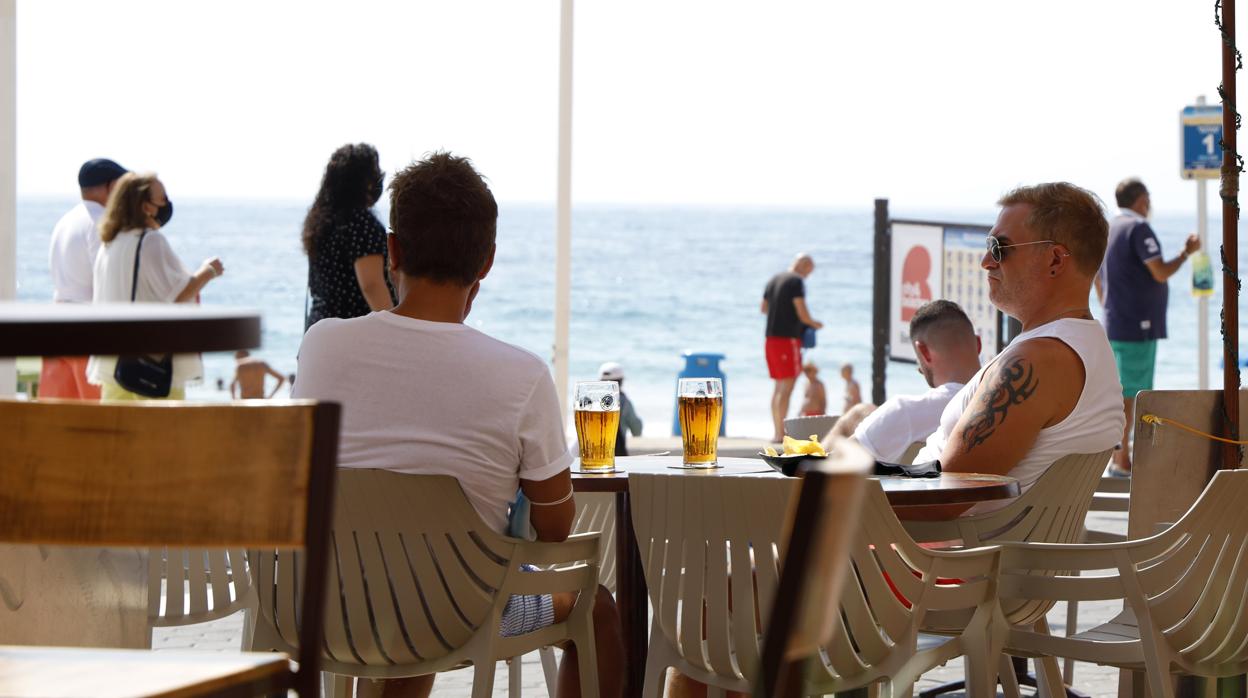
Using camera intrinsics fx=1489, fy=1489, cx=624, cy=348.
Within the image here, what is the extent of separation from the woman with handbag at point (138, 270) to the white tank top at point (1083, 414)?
3.59 m

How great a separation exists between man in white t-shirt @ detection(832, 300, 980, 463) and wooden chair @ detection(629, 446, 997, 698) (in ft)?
3.95

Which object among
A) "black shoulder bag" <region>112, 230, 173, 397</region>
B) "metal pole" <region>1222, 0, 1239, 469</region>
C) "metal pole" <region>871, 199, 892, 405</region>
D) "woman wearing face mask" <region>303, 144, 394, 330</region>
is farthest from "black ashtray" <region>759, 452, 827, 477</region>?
"metal pole" <region>871, 199, 892, 405</region>

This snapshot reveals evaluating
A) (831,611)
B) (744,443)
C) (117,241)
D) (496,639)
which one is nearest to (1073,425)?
(496,639)

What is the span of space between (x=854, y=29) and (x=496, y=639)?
173 feet

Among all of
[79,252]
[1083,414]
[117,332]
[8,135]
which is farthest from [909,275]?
[117,332]

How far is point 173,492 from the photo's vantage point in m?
1.77

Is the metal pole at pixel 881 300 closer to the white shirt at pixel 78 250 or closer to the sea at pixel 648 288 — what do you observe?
the white shirt at pixel 78 250

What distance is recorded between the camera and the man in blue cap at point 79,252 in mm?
6289

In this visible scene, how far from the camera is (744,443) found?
45.7ft

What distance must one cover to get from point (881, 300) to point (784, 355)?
18.4ft

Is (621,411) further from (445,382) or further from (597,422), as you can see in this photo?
(445,382)

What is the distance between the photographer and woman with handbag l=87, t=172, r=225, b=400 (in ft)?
19.2

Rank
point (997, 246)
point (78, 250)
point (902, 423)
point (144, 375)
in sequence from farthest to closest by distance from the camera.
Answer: point (78, 250)
point (144, 375)
point (902, 423)
point (997, 246)

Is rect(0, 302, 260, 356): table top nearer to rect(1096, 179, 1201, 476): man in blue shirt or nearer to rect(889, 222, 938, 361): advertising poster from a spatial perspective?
rect(889, 222, 938, 361): advertising poster
